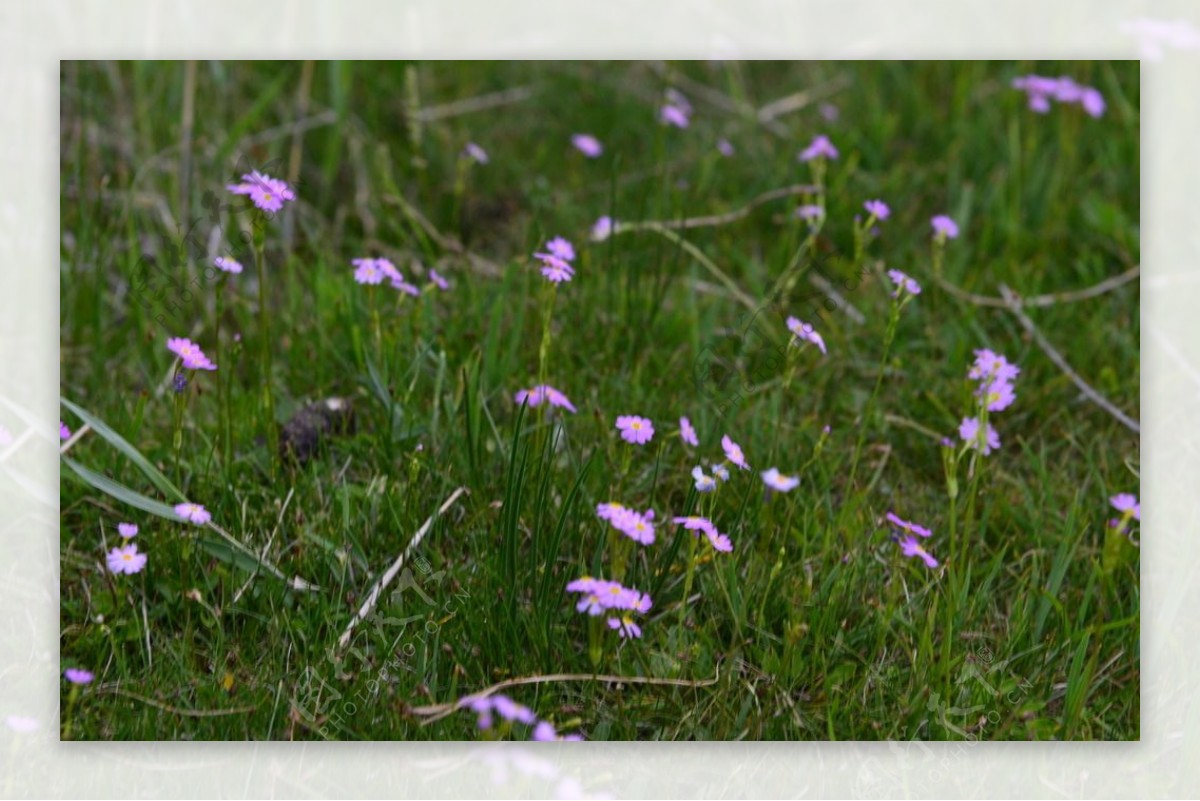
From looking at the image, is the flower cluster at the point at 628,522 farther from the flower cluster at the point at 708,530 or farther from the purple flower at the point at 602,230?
the purple flower at the point at 602,230

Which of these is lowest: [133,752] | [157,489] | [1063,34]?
[133,752]

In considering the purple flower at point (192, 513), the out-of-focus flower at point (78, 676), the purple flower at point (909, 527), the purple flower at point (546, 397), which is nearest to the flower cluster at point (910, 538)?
the purple flower at point (909, 527)

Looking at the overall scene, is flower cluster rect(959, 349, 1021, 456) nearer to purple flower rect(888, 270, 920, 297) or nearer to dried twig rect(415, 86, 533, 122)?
purple flower rect(888, 270, 920, 297)

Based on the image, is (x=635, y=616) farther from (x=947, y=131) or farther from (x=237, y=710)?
(x=947, y=131)

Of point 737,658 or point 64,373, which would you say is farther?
point 64,373

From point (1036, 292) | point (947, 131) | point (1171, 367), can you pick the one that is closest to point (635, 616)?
point (1171, 367)

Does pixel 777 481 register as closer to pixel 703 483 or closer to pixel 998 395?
pixel 703 483

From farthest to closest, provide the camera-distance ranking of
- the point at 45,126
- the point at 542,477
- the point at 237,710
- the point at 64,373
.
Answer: the point at 64,373
the point at 45,126
the point at 542,477
the point at 237,710

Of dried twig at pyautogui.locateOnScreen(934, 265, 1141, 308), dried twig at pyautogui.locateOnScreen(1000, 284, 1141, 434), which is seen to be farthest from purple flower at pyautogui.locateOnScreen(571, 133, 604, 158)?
dried twig at pyautogui.locateOnScreen(1000, 284, 1141, 434)

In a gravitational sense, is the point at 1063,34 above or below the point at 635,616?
above
